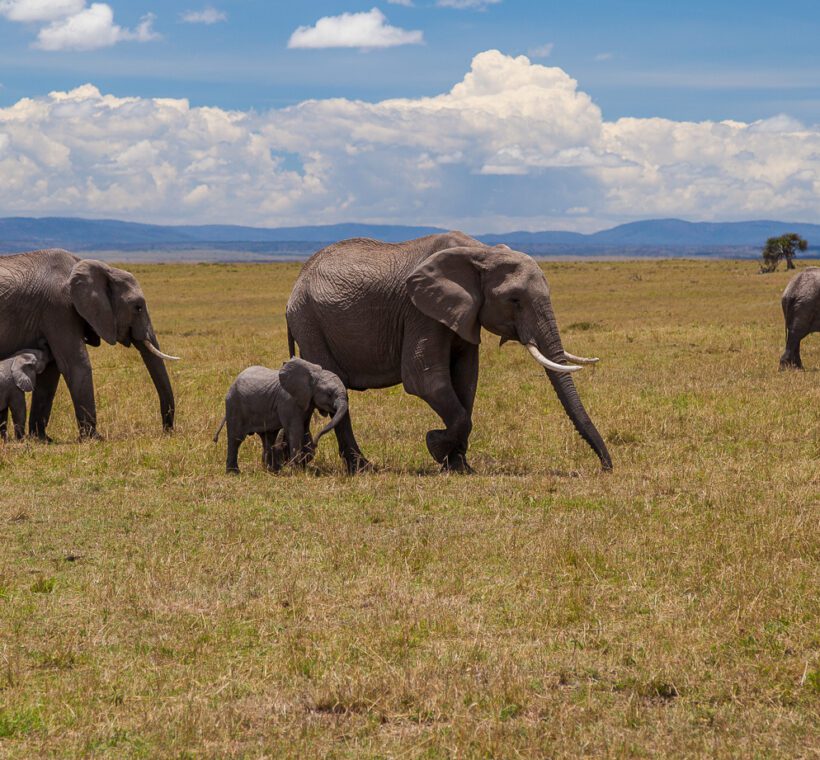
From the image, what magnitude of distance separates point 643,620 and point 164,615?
311 centimetres

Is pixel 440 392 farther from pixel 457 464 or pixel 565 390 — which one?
pixel 565 390

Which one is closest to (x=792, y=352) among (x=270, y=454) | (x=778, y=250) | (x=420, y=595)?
(x=270, y=454)

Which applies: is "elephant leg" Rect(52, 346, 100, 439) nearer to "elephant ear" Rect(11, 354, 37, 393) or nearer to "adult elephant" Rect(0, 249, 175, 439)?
"adult elephant" Rect(0, 249, 175, 439)

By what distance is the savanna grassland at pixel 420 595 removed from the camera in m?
5.93

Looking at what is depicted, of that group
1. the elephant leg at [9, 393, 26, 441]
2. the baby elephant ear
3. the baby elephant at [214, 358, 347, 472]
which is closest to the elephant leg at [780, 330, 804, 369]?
the baby elephant at [214, 358, 347, 472]

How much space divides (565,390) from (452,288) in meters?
1.63

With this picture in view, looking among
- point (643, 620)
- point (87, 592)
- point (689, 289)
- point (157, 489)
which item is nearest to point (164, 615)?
point (87, 592)

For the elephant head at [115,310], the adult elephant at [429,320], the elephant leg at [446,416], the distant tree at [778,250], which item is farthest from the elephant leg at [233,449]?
the distant tree at [778,250]

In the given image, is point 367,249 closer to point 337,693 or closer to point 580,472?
point 580,472

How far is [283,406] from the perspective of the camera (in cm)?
1256

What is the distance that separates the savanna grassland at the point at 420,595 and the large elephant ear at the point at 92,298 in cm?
150

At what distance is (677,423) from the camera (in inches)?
625

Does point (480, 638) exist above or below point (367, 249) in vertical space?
below

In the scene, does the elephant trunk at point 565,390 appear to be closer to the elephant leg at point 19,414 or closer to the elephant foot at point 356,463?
the elephant foot at point 356,463
